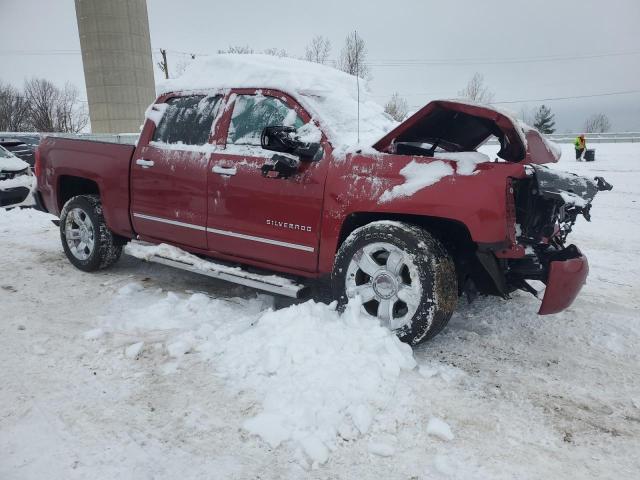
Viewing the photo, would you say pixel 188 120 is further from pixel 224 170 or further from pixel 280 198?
pixel 280 198

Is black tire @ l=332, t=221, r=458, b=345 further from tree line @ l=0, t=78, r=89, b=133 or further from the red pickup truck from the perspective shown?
tree line @ l=0, t=78, r=89, b=133

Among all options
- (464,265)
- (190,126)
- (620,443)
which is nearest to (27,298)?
(190,126)

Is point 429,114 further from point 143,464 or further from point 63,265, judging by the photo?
point 63,265

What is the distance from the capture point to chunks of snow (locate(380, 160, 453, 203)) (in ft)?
9.25

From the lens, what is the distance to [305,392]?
2.41 m

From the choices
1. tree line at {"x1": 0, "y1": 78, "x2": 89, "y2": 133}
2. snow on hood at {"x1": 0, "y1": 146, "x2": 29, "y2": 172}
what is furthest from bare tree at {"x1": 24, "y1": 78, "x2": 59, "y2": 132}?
snow on hood at {"x1": 0, "y1": 146, "x2": 29, "y2": 172}

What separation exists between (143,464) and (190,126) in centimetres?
288

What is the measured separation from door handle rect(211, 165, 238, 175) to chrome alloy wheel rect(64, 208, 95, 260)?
1.86 metres

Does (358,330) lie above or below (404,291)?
below

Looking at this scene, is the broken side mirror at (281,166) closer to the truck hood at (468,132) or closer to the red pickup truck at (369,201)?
the red pickup truck at (369,201)

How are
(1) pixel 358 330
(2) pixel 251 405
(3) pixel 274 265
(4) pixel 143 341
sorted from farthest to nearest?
(3) pixel 274 265, (4) pixel 143 341, (1) pixel 358 330, (2) pixel 251 405

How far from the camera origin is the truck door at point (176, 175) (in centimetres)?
381

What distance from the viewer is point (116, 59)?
1699 inches

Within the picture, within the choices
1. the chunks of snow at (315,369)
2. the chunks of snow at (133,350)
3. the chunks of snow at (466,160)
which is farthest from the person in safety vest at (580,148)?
the chunks of snow at (133,350)
